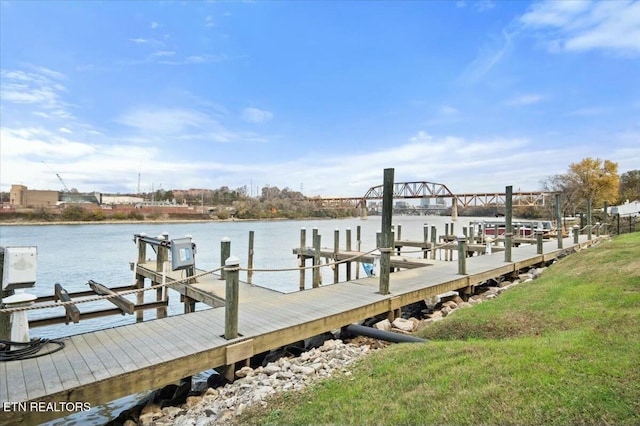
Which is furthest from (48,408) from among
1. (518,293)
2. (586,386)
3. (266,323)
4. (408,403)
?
(518,293)

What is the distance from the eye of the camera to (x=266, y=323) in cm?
554

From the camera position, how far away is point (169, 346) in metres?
4.67

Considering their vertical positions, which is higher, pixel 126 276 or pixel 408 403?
pixel 408 403

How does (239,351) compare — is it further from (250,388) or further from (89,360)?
(89,360)

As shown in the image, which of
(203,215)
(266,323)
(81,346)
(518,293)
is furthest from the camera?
(203,215)

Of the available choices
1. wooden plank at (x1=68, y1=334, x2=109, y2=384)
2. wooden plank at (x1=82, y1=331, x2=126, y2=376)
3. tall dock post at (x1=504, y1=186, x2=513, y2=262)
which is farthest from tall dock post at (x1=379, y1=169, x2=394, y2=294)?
tall dock post at (x1=504, y1=186, x2=513, y2=262)

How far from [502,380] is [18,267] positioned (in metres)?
5.04

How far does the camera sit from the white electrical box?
4.10 m

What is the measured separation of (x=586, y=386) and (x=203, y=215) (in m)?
95.6

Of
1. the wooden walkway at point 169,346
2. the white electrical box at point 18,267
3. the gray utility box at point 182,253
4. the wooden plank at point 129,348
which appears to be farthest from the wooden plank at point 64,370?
the gray utility box at point 182,253

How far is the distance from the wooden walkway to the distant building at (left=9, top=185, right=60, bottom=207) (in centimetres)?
12027

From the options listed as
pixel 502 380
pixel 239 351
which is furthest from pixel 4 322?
pixel 502 380

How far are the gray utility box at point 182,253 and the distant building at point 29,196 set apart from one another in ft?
386

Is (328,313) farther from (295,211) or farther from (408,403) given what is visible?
(295,211)
